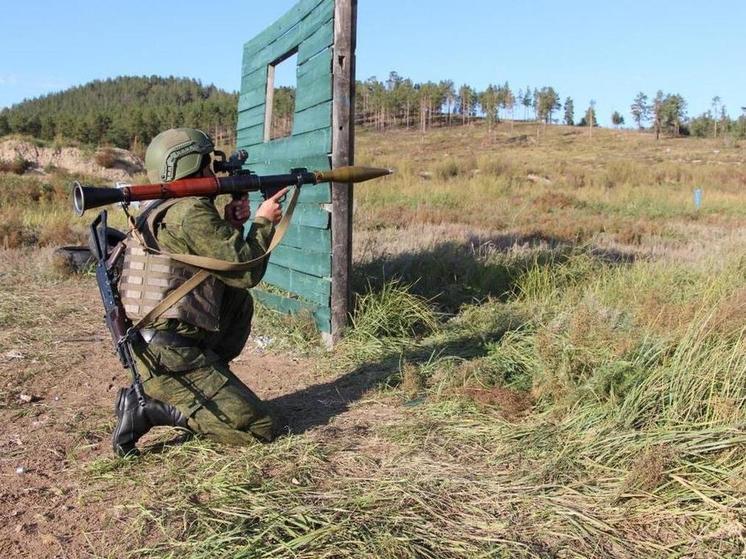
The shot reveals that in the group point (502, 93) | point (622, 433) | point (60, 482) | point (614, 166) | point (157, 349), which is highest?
point (502, 93)

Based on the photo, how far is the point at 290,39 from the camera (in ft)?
20.8

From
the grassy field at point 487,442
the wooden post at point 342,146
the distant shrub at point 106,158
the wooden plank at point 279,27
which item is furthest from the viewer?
the distant shrub at point 106,158

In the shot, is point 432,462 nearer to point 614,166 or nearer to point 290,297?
point 290,297

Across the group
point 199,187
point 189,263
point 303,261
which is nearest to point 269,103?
point 303,261

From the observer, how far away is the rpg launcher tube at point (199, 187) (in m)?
3.00

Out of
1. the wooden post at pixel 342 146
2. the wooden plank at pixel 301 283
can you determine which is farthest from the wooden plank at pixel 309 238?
the wooden plank at pixel 301 283

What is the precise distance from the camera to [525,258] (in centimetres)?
729

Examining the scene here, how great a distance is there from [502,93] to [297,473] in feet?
287

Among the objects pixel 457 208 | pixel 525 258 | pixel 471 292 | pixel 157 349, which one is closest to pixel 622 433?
pixel 157 349

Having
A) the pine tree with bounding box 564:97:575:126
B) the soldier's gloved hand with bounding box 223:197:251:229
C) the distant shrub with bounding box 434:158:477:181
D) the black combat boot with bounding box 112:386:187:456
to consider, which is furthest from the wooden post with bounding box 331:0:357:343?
the pine tree with bounding box 564:97:575:126

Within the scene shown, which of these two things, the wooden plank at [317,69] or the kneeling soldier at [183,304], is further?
the wooden plank at [317,69]

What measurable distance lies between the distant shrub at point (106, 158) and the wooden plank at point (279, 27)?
23.8m

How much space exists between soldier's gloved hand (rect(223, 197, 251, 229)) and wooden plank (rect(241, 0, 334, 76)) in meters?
2.26

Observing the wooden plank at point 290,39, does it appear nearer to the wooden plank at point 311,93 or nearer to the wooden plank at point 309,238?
the wooden plank at point 311,93
